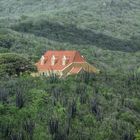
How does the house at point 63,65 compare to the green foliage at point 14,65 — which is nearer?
the green foliage at point 14,65

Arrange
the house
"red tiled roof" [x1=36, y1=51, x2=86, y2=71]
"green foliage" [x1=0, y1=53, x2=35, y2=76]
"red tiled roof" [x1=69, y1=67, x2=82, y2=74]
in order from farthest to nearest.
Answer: "red tiled roof" [x1=36, y1=51, x2=86, y2=71], the house, "red tiled roof" [x1=69, y1=67, x2=82, y2=74], "green foliage" [x1=0, y1=53, x2=35, y2=76]

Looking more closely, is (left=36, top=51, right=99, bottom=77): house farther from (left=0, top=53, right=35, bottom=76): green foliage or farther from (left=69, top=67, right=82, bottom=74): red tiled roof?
(left=0, top=53, right=35, bottom=76): green foliage

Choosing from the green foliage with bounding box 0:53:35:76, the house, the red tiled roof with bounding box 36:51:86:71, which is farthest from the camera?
the red tiled roof with bounding box 36:51:86:71

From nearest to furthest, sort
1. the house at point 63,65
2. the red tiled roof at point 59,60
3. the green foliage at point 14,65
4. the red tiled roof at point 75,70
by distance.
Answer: the green foliage at point 14,65 < the red tiled roof at point 75,70 < the house at point 63,65 < the red tiled roof at point 59,60


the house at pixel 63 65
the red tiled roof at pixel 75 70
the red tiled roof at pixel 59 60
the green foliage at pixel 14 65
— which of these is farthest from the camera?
the red tiled roof at pixel 59 60

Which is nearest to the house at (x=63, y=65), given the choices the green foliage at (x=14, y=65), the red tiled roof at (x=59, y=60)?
the red tiled roof at (x=59, y=60)

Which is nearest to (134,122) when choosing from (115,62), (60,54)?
(60,54)

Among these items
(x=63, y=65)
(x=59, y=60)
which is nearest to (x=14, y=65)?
(x=63, y=65)

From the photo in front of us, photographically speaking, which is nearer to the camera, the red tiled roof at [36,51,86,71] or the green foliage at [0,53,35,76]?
the green foliage at [0,53,35,76]

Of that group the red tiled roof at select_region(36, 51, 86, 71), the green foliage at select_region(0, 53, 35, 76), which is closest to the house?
the red tiled roof at select_region(36, 51, 86, 71)

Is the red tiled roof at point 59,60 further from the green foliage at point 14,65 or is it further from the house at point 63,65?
the green foliage at point 14,65
